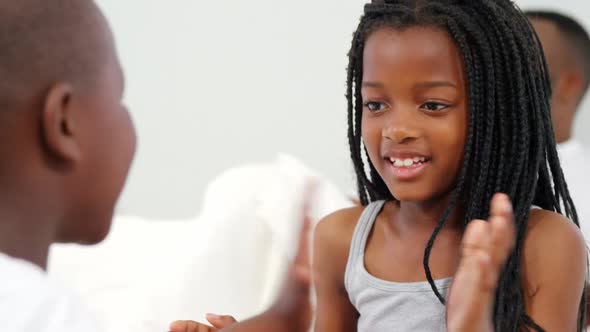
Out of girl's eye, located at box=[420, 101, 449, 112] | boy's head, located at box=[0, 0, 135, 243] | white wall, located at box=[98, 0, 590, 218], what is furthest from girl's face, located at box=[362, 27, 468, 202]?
white wall, located at box=[98, 0, 590, 218]

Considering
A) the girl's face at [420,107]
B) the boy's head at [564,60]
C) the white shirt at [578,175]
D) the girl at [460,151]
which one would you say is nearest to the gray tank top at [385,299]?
the girl at [460,151]

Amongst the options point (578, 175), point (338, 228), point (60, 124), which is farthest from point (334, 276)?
point (578, 175)

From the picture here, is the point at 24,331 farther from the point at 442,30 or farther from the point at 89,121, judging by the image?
the point at 442,30

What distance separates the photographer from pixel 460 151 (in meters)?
0.95

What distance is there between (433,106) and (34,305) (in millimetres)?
478

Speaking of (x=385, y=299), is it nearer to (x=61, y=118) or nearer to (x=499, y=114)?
(x=499, y=114)

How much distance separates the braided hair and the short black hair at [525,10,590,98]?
829 millimetres

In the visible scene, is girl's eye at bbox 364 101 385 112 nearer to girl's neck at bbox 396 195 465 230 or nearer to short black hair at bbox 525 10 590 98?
girl's neck at bbox 396 195 465 230

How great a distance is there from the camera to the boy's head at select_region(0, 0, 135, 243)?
2.45ft

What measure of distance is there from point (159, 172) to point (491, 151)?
129 centimetres

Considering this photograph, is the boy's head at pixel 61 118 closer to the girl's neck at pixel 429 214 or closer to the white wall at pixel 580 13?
the girl's neck at pixel 429 214

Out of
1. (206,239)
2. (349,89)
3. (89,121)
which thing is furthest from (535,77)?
(206,239)

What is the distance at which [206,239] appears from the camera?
1.70 meters

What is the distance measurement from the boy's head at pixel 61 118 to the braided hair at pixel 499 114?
0.34m
